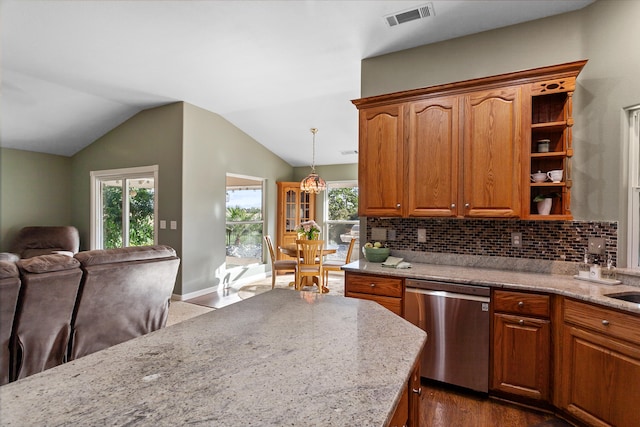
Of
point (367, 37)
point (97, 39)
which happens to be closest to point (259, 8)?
point (367, 37)

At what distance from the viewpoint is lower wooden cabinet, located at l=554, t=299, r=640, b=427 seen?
66.2 inches

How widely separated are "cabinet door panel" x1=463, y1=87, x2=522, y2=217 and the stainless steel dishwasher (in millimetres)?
716

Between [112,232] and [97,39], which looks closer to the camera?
[97,39]

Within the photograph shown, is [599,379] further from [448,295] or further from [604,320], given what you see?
[448,295]

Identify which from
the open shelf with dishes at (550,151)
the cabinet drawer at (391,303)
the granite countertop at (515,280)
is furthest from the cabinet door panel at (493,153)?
the cabinet drawer at (391,303)

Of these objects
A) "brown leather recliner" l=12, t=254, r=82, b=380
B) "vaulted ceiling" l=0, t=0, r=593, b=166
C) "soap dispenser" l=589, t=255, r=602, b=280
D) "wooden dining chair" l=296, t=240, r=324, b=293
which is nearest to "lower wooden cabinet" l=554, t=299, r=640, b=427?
"soap dispenser" l=589, t=255, r=602, b=280

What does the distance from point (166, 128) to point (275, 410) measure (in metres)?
4.97

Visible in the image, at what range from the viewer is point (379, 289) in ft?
8.52

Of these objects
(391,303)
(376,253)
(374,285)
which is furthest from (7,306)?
(376,253)

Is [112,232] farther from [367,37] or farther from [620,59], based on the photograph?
[620,59]

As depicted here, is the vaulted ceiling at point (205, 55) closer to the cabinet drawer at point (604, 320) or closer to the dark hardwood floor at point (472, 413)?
the cabinet drawer at point (604, 320)

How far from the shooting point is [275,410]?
720 millimetres

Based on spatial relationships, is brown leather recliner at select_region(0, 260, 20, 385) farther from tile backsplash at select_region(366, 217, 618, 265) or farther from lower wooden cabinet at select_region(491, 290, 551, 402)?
lower wooden cabinet at select_region(491, 290, 551, 402)

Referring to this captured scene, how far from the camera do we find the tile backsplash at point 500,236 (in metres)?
2.47
